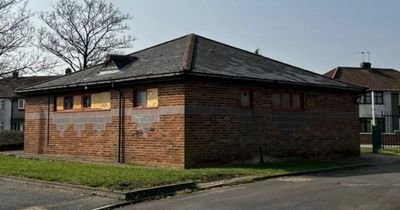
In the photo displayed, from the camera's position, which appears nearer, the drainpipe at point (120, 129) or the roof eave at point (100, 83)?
the roof eave at point (100, 83)

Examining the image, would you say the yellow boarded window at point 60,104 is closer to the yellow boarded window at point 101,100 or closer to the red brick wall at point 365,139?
the yellow boarded window at point 101,100

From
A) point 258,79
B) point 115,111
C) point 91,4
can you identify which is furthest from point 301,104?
point 91,4

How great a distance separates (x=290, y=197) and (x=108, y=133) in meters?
10.3

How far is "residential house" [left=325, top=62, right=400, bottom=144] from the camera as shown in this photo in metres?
49.3

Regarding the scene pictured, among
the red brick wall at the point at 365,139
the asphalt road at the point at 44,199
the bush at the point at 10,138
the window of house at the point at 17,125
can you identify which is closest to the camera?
the asphalt road at the point at 44,199

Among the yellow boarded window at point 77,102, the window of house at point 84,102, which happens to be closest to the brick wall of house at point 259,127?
the window of house at point 84,102

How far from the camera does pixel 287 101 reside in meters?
20.5

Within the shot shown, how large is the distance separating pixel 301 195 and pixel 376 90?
41737 mm

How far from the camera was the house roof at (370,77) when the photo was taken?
168 feet

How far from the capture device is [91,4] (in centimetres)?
5353

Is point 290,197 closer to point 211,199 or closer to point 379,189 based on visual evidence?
point 211,199

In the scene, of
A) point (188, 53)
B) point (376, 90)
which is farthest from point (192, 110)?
point (376, 90)

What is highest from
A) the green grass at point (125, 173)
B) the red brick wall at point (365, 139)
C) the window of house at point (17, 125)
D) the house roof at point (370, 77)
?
the house roof at point (370, 77)

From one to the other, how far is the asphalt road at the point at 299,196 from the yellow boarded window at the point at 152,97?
5.59 meters
